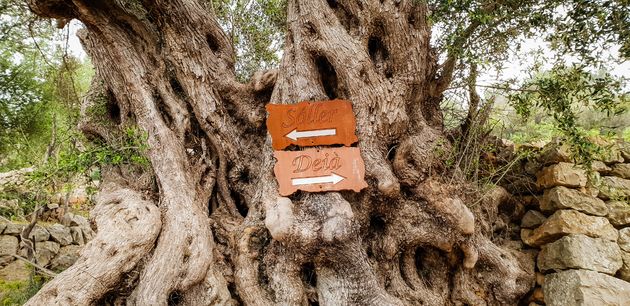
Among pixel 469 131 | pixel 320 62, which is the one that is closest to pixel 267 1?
pixel 320 62

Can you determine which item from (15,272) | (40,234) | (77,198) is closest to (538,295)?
(15,272)

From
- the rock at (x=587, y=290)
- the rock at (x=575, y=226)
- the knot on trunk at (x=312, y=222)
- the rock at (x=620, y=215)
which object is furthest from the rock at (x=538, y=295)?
the knot on trunk at (x=312, y=222)

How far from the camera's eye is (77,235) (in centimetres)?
956

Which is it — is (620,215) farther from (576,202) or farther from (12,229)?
(12,229)

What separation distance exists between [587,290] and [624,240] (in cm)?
86

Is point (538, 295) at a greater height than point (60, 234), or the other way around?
point (538, 295)

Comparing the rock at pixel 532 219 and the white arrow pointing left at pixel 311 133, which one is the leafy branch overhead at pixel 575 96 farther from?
the white arrow pointing left at pixel 311 133

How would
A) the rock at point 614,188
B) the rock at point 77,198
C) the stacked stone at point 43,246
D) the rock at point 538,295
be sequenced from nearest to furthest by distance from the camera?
the rock at point 538,295 < the rock at point 614,188 < the stacked stone at point 43,246 < the rock at point 77,198

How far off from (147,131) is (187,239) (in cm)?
126

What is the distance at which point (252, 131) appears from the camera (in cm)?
439

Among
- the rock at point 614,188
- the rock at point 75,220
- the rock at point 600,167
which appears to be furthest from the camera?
the rock at point 75,220

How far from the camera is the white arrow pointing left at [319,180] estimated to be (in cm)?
343

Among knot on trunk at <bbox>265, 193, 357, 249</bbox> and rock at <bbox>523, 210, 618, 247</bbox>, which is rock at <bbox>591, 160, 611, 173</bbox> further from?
knot on trunk at <bbox>265, 193, 357, 249</bbox>

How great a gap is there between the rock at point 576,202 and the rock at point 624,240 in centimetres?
26
